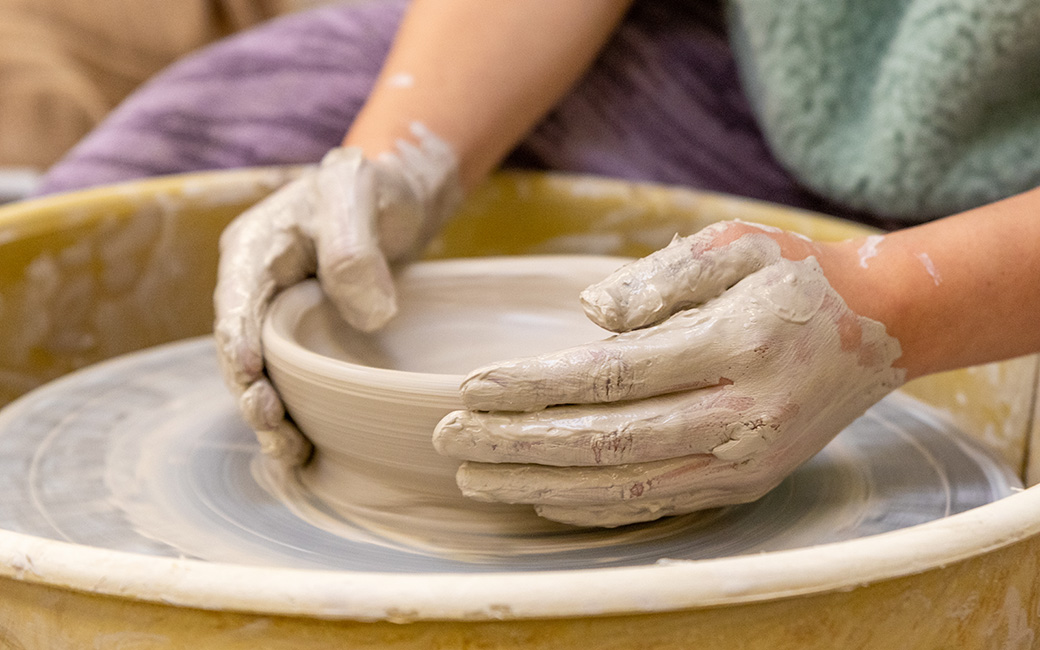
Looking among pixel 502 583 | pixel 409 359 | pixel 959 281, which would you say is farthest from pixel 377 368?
pixel 959 281

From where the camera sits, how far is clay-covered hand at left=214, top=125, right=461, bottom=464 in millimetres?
786

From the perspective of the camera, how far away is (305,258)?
93 centimetres

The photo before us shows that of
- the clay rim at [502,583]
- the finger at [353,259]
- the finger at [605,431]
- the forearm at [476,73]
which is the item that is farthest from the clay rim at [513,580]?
the forearm at [476,73]

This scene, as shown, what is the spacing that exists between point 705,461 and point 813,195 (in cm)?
83

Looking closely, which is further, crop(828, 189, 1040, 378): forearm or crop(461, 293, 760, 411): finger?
crop(828, 189, 1040, 378): forearm

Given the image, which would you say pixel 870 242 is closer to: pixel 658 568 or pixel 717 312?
pixel 717 312

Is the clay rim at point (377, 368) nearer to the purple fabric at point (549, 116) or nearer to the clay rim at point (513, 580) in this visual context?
the clay rim at point (513, 580)

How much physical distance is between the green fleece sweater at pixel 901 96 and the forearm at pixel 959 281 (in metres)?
0.38

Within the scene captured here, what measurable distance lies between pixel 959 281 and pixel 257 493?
593 mm

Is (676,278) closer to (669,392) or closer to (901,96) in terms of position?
(669,392)

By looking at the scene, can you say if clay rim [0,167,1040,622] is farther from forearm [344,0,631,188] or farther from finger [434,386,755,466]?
forearm [344,0,631,188]

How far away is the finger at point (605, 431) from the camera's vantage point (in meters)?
0.61

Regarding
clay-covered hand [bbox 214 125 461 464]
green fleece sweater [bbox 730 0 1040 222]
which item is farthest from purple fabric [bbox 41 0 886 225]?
clay-covered hand [bbox 214 125 461 464]

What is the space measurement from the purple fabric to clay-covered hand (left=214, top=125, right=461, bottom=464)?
1.28 ft
